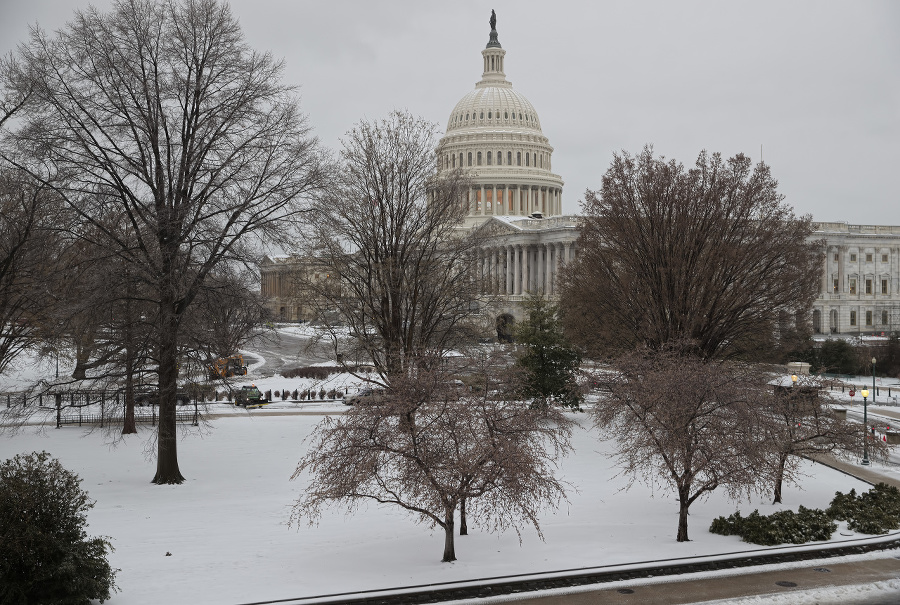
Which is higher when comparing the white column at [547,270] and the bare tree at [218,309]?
the white column at [547,270]

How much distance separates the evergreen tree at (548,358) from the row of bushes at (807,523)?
1917cm

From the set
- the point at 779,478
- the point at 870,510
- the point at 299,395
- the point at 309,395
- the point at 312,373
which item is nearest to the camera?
the point at 870,510

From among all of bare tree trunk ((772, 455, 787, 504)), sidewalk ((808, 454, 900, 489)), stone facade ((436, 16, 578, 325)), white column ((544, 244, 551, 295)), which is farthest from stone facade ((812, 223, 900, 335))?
bare tree trunk ((772, 455, 787, 504))

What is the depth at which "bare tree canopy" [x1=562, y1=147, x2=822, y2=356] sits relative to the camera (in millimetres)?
40000

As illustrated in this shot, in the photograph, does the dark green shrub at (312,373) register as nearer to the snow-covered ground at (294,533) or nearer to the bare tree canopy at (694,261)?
the bare tree canopy at (694,261)

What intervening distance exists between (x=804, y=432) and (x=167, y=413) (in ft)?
65.3

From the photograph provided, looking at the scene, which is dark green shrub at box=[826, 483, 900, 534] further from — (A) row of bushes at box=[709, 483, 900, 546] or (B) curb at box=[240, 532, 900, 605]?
(B) curb at box=[240, 532, 900, 605]

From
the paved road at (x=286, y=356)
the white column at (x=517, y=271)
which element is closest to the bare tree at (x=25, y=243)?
the paved road at (x=286, y=356)

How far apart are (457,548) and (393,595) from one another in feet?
11.7

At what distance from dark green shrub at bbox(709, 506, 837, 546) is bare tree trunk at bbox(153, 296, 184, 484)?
16.6 m

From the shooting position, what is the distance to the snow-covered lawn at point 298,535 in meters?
19.0

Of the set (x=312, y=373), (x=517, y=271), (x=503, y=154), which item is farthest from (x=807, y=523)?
(x=503, y=154)

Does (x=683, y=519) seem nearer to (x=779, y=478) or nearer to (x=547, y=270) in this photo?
(x=779, y=478)

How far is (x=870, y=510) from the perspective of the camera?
965 inches
